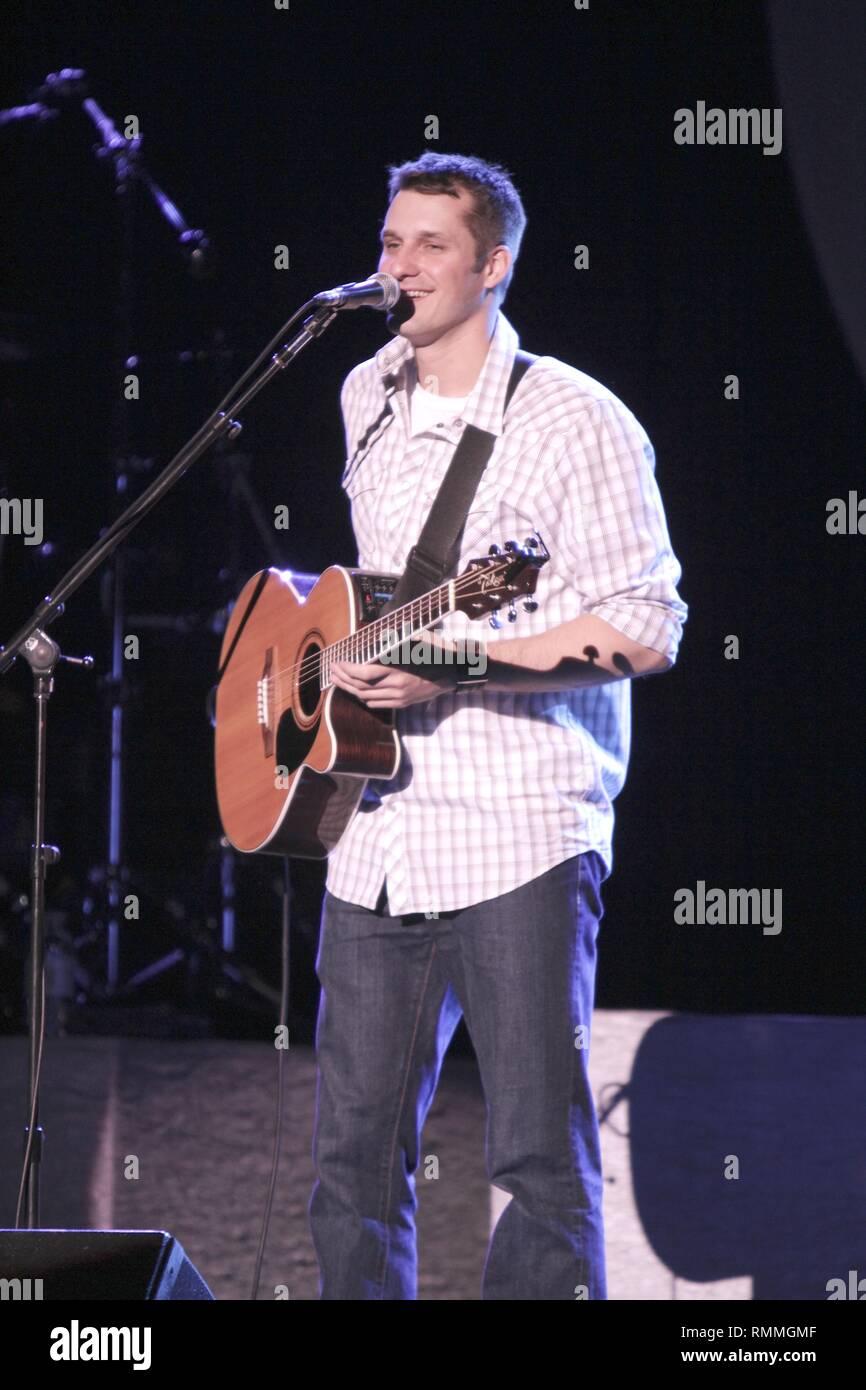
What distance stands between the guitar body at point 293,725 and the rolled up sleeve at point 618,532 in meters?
0.34

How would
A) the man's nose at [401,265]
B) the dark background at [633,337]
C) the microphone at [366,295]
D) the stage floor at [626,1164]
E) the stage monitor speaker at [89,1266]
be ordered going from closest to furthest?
the stage monitor speaker at [89,1266], the microphone at [366,295], the man's nose at [401,265], the stage floor at [626,1164], the dark background at [633,337]

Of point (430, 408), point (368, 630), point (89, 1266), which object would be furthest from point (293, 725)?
point (89, 1266)

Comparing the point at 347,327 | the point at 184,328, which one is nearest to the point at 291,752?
the point at 347,327

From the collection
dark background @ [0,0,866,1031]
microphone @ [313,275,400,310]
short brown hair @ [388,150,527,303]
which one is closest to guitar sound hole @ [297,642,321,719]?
microphone @ [313,275,400,310]

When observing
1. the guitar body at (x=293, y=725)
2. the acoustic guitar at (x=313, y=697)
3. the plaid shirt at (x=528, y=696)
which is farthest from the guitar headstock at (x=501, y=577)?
the guitar body at (x=293, y=725)

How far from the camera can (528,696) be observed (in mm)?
2758

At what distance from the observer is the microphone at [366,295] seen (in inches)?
107

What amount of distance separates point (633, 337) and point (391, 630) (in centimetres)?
224

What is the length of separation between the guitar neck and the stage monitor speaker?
40.5 inches

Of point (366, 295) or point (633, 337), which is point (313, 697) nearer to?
Result: point (366, 295)

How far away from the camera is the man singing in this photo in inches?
102

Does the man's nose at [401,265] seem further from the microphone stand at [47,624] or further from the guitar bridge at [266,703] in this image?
the guitar bridge at [266,703]

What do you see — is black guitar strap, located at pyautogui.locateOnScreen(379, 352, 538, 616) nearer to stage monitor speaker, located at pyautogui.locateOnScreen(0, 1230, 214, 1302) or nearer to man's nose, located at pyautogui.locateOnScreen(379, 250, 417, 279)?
man's nose, located at pyautogui.locateOnScreen(379, 250, 417, 279)

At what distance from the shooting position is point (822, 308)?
443 cm
